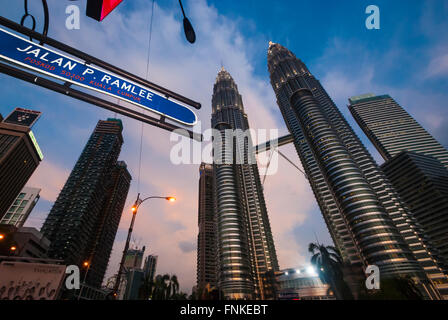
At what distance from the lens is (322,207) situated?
135875 mm

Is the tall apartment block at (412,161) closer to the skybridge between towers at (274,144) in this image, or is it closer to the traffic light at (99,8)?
the skybridge between towers at (274,144)

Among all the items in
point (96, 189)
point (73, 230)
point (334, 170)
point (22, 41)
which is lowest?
point (22, 41)

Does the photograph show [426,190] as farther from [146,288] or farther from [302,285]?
[146,288]

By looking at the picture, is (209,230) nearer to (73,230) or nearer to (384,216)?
(73,230)

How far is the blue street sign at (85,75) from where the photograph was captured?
11.9 ft

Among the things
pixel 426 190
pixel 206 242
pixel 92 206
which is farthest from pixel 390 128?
pixel 92 206

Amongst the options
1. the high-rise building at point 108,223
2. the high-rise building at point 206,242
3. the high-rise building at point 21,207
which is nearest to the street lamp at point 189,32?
the high-rise building at point 206,242

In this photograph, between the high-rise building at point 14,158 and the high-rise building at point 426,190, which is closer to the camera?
the high-rise building at point 14,158

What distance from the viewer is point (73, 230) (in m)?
113

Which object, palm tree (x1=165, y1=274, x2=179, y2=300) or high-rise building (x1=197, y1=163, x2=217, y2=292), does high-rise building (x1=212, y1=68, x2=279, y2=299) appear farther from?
palm tree (x1=165, y1=274, x2=179, y2=300)

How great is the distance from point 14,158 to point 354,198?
144 metres

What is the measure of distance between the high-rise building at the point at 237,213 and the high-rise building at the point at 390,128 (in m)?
97.2

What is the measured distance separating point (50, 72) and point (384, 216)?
103 metres
